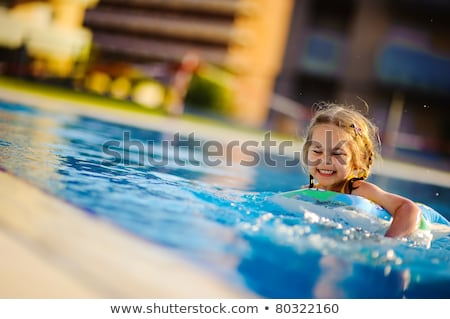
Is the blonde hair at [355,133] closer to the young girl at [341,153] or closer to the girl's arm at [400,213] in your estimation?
the young girl at [341,153]

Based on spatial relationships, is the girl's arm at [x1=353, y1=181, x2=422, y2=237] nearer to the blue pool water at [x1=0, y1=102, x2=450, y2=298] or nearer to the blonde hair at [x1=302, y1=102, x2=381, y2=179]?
the blue pool water at [x1=0, y1=102, x2=450, y2=298]

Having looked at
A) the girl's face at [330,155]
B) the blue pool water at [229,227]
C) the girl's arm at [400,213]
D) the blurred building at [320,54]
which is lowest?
the blue pool water at [229,227]

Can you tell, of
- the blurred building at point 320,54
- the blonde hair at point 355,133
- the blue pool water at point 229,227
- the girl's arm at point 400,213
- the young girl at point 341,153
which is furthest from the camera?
the blurred building at point 320,54

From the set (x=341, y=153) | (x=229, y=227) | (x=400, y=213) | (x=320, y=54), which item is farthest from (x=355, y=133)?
(x=320, y=54)

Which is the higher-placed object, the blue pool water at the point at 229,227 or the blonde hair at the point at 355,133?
the blonde hair at the point at 355,133

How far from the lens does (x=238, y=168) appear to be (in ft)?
20.9

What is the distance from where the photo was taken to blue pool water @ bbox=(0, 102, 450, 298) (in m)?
2.24

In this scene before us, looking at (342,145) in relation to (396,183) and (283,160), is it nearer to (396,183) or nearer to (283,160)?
(396,183)

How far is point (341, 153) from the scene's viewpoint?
3.54m

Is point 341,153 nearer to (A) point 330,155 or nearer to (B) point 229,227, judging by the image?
(A) point 330,155

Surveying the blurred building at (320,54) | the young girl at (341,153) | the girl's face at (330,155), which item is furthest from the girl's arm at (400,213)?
the blurred building at (320,54)

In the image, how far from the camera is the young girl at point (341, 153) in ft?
11.6

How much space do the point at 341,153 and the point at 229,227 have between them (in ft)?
3.46

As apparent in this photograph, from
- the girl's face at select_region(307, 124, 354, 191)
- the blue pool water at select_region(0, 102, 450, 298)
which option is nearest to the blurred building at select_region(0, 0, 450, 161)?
the blue pool water at select_region(0, 102, 450, 298)
